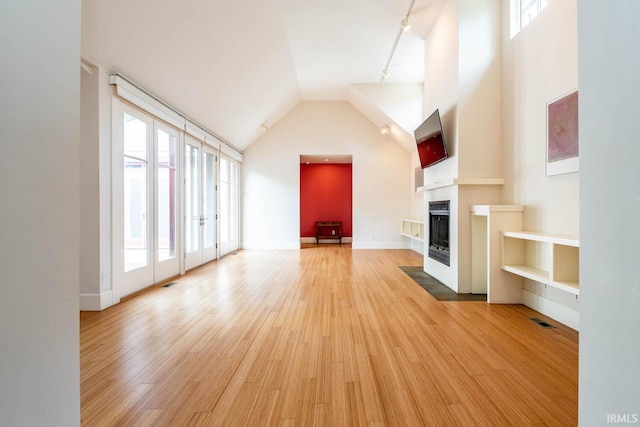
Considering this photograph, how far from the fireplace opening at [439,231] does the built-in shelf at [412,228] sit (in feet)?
6.25

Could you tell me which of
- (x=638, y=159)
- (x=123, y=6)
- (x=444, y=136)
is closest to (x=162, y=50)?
(x=123, y=6)

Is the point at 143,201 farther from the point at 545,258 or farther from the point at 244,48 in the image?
the point at 545,258

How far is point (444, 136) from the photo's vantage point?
13.9 ft

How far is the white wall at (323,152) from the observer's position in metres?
8.56

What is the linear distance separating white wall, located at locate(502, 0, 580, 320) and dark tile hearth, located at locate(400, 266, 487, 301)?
59cm

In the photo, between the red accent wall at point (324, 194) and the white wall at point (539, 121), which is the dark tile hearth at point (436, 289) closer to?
the white wall at point (539, 121)

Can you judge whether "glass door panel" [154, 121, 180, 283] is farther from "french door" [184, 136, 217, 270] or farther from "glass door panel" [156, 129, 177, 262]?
"french door" [184, 136, 217, 270]

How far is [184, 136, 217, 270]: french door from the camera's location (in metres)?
5.46

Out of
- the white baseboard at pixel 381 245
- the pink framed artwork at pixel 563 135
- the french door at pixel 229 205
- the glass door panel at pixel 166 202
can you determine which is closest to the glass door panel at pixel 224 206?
the french door at pixel 229 205

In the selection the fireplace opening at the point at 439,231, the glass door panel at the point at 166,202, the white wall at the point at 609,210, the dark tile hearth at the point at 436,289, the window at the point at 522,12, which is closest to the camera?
the white wall at the point at 609,210

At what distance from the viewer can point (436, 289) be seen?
13.4ft

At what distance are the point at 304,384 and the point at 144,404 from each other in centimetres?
89

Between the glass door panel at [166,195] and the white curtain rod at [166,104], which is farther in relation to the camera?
the glass door panel at [166,195]

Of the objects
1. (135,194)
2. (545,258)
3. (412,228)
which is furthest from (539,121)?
(135,194)
